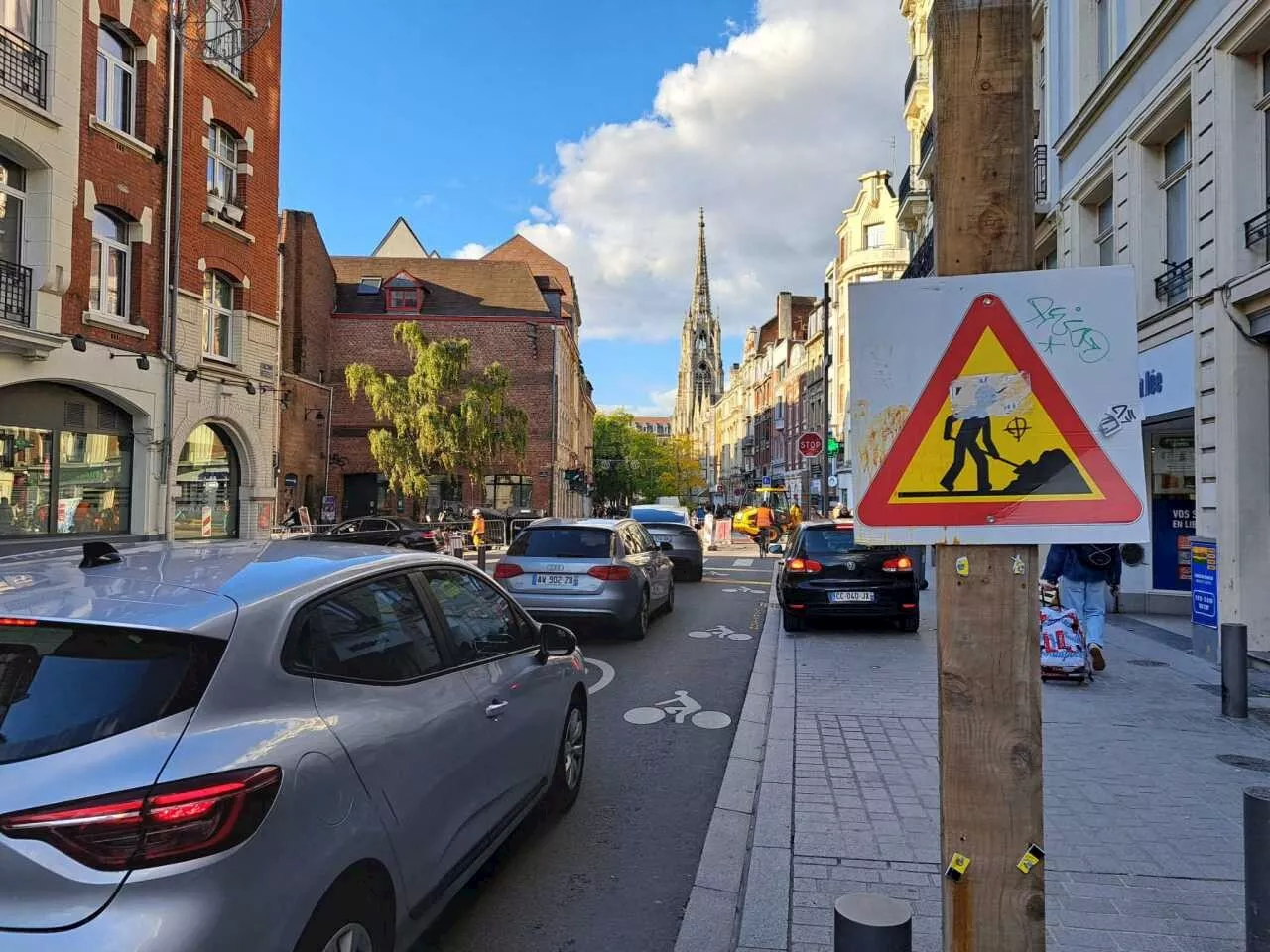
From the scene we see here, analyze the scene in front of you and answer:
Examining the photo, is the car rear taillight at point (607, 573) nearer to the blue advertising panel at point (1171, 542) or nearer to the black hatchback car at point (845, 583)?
the black hatchback car at point (845, 583)

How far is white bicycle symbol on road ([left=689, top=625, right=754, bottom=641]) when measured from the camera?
1147cm

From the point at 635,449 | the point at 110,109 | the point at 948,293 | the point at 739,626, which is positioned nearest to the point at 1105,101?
the point at 739,626

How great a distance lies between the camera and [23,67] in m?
14.5

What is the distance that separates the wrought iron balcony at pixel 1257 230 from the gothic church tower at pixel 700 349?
13395 centimetres

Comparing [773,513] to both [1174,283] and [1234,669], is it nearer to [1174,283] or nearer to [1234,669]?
[1174,283]

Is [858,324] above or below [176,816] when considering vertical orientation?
above

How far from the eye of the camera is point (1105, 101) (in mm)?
12672

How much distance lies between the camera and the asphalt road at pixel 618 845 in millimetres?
3602

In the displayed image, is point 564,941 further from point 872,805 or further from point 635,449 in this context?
point 635,449

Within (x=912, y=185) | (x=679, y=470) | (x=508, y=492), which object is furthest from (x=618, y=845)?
(x=679, y=470)

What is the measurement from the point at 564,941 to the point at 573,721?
5.10 ft

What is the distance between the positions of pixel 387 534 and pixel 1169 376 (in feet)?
65.6

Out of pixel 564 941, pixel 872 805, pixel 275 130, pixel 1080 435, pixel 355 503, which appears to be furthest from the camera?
pixel 355 503

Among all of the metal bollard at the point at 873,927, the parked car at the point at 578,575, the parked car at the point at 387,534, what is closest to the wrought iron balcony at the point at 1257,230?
the parked car at the point at 578,575
